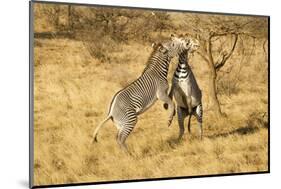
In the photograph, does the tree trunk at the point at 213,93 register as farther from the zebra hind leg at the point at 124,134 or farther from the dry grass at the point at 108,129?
the zebra hind leg at the point at 124,134

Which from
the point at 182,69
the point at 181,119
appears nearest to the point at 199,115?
the point at 181,119

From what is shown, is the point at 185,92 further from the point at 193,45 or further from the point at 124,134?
the point at 124,134

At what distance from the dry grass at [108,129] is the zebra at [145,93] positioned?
0.18ft

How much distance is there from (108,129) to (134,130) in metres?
0.26

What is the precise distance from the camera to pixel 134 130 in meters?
4.96

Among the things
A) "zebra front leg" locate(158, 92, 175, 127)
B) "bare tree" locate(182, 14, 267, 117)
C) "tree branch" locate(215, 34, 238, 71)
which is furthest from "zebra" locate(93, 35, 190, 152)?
"tree branch" locate(215, 34, 238, 71)

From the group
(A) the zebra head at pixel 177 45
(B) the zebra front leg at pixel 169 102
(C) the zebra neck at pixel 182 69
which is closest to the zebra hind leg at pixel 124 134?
(B) the zebra front leg at pixel 169 102

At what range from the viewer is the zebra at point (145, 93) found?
16.1 feet

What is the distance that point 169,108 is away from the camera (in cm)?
508

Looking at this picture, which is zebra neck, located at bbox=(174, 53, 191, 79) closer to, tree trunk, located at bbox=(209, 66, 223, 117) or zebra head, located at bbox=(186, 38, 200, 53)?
zebra head, located at bbox=(186, 38, 200, 53)

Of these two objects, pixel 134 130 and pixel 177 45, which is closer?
pixel 134 130
